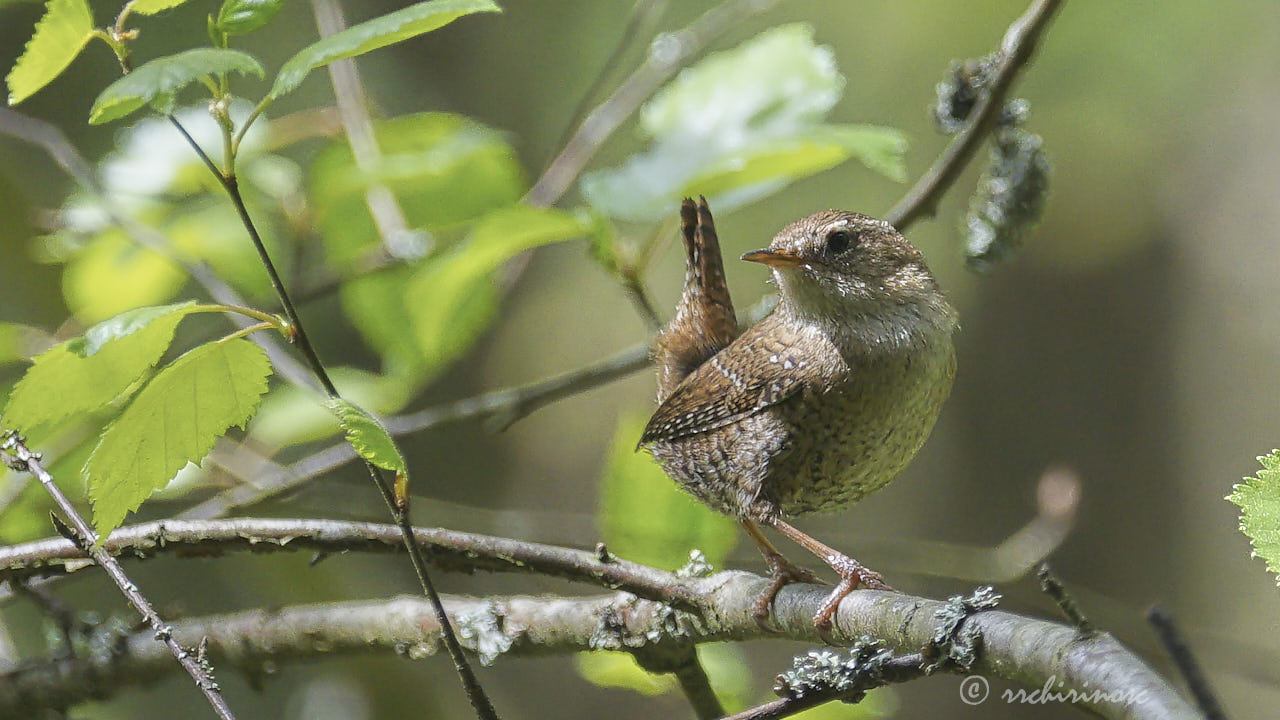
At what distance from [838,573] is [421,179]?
1.12 meters

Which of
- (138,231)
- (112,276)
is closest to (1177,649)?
(138,231)

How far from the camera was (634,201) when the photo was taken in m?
1.80

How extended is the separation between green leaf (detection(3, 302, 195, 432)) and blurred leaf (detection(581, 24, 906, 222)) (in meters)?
0.83

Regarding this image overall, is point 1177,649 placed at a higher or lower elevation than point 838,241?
lower

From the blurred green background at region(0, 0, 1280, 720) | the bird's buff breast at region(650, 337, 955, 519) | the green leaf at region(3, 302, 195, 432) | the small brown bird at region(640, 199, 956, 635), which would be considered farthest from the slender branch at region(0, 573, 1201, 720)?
the blurred green background at region(0, 0, 1280, 720)

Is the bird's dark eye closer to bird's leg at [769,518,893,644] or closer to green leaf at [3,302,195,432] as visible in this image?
bird's leg at [769,518,893,644]

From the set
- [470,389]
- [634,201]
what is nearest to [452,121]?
[634,201]

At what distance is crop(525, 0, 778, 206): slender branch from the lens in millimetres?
2562

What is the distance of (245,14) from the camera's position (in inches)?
43.8

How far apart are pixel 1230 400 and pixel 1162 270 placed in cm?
55

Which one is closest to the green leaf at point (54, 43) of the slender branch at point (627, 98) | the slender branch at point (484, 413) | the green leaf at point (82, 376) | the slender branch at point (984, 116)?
the green leaf at point (82, 376)

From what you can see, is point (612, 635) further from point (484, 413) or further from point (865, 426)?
point (484, 413)

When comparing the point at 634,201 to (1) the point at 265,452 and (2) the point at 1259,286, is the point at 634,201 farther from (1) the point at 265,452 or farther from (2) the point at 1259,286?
(2) the point at 1259,286

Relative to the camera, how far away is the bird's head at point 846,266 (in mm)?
1958
